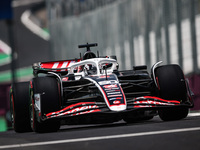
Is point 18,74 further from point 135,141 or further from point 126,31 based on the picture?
point 135,141

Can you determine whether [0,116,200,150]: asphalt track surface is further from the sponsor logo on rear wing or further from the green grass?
the green grass

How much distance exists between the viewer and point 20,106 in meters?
11.1

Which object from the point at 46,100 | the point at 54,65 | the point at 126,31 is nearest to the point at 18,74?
the point at 126,31

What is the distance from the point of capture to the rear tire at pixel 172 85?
32.2ft

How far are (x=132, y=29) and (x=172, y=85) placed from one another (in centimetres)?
1679

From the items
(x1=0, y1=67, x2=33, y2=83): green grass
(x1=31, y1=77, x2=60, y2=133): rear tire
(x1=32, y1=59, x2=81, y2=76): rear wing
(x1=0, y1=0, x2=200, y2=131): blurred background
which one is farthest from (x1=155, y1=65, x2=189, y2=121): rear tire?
(x1=0, y1=67, x2=33, y2=83): green grass

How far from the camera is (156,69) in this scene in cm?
1017

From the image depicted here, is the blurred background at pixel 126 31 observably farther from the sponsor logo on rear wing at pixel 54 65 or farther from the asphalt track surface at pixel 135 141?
the asphalt track surface at pixel 135 141

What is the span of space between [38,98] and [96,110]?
118 centimetres

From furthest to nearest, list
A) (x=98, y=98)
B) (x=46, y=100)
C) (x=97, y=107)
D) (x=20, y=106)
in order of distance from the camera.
A: (x=20, y=106)
(x=98, y=98)
(x=46, y=100)
(x=97, y=107)

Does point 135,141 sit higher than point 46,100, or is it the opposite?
point 46,100

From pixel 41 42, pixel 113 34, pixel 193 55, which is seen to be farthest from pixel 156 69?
pixel 41 42

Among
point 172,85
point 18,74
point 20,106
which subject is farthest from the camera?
point 18,74

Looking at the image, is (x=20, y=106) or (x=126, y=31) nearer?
(x=20, y=106)
